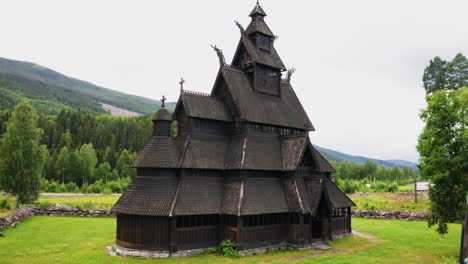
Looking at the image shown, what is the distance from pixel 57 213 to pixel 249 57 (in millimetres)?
31337

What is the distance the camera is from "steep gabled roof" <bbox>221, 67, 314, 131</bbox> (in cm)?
2748

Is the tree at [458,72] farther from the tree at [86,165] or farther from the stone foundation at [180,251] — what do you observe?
the tree at [86,165]

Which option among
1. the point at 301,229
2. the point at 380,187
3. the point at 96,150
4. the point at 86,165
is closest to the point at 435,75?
the point at 380,187

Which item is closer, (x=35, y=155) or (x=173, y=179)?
(x=173, y=179)

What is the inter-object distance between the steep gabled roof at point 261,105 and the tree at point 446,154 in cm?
871

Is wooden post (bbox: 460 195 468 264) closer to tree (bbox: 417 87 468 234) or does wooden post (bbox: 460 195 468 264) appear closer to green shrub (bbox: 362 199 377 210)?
tree (bbox: 417 87 468 234)

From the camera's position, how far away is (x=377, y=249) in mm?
25359

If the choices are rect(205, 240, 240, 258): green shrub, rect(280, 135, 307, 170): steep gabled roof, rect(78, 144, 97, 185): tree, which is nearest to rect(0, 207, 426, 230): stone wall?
rect(280, 135, 307, 170): steep gabled roof

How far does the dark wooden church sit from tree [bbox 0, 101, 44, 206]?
26.0m

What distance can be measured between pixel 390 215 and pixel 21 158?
153 feet

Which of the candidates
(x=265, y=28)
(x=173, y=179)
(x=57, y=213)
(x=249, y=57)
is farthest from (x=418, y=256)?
(x=57, y=213)

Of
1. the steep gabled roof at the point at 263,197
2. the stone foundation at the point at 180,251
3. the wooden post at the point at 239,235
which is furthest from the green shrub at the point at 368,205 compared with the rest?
the wooden post at the point at 239,235

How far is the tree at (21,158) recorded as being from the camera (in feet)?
139

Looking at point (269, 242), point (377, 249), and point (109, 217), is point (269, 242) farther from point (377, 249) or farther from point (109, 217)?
point (109, 217)
